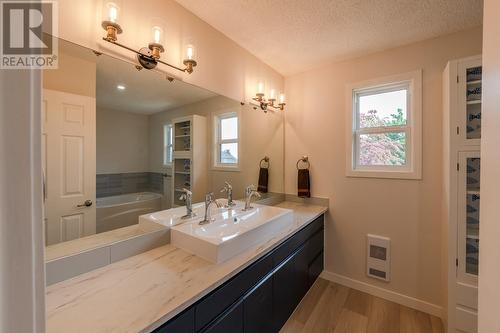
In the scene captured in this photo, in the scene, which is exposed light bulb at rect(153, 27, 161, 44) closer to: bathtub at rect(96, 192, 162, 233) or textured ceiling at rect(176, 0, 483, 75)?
textured ceiling at rect(176, 0, 483, 75)

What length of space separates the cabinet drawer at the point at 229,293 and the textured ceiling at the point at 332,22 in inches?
70.1

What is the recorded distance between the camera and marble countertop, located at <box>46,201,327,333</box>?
782mm

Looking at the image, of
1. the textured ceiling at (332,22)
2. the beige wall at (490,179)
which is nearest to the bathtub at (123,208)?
the textured ceiling at (332,22)

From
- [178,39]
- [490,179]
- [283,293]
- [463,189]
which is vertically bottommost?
[283,293]

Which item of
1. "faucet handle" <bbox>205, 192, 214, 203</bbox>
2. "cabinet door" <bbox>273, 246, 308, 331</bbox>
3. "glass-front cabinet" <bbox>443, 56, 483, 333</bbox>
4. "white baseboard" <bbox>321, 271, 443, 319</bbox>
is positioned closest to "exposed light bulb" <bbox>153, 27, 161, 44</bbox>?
"faucet handle" <bbox>205, 192, 214, 203</bbox>

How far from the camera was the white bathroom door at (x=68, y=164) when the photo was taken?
1.04 meters

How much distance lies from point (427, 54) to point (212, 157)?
83.6 inches

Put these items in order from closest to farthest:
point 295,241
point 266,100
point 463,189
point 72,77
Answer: point 72,77
point 463,189
point 295,241
point 266,100

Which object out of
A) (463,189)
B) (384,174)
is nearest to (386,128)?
(384,174)

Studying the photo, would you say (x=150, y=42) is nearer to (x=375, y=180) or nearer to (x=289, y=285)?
(x=289, y=285)

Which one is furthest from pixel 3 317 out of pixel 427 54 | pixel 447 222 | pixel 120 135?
pixel 427 54

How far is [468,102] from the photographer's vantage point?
159 cm

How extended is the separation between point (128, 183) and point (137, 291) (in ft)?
2.14

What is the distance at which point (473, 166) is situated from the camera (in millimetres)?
1573
